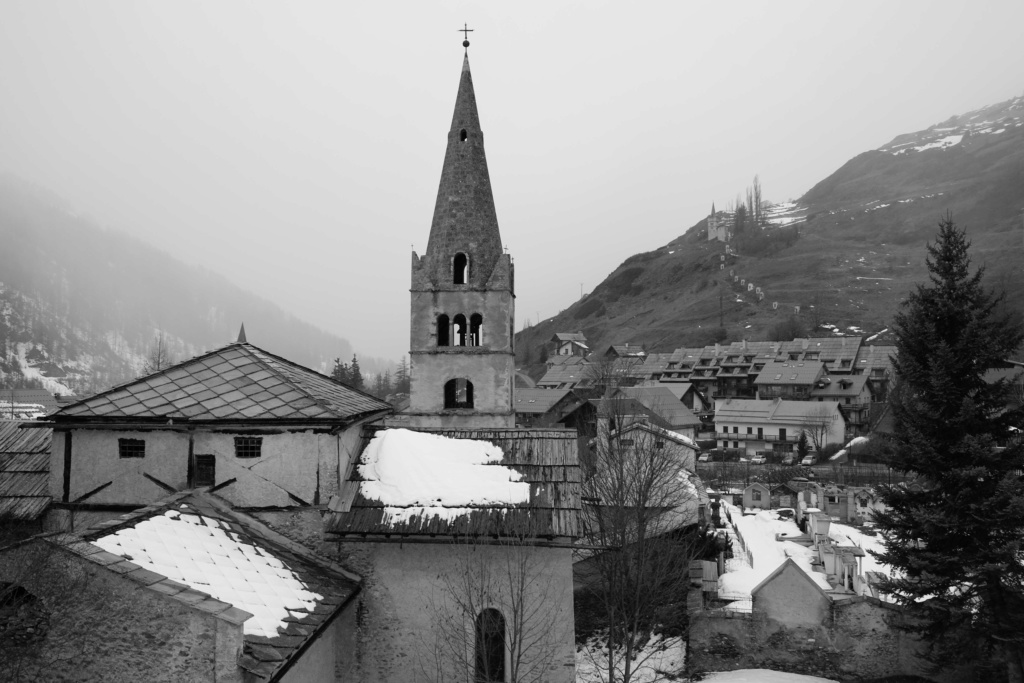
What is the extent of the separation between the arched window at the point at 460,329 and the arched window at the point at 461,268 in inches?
51.1

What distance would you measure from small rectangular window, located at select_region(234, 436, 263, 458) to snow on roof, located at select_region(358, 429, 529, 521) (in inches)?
84.0

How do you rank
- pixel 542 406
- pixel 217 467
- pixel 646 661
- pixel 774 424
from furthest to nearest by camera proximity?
pixel 774 424
pixel 542 406
pixel 646 661
pixel 217 467

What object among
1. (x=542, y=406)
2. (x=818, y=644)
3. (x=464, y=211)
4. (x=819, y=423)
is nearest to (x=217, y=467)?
(x=464, y=211)

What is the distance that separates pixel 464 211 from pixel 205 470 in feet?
44.3

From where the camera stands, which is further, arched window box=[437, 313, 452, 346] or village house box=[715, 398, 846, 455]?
village house box=[715, 398, 846, 455]

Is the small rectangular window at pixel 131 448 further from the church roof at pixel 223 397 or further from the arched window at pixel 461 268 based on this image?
the arched window at pixel 461 268

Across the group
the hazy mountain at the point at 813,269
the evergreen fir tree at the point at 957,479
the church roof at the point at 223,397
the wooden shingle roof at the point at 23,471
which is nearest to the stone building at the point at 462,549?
the church roof at the point at 223,397

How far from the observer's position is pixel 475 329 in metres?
Result: 23.1

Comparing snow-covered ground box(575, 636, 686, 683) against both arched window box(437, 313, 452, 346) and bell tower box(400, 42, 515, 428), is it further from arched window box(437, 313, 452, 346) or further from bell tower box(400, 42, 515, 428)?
arched window box(437, 313, 452, 346)

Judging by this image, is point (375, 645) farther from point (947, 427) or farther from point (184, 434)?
point (947, 427)

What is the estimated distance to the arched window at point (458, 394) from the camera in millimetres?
23000

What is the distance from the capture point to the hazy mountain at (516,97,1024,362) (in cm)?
12262

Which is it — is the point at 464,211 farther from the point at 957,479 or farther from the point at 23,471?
the point at 957,479

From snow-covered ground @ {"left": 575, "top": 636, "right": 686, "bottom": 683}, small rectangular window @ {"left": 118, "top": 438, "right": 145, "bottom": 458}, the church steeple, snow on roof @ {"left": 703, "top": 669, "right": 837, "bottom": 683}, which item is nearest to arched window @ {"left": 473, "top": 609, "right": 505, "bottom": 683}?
snow-covered ground @ {"left": 575, "top": 636, "right": 686, "bottom": 683}
